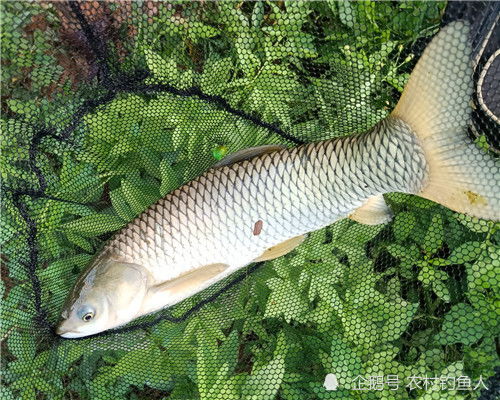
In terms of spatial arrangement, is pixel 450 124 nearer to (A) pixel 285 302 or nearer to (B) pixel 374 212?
(B) pixel 374 212

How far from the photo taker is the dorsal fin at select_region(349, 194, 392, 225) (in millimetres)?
1698

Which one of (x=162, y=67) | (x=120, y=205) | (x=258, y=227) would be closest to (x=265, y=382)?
(x=258, y=227)

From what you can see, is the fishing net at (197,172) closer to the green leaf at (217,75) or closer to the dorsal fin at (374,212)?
the green leaf at (217,75)

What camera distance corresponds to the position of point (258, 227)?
5.22 feet

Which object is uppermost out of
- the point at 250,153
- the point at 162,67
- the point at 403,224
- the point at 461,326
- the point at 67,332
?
the point at 162,67

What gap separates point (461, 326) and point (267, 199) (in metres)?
0.77

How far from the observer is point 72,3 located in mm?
1661

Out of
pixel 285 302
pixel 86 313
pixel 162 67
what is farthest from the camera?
pixel 285 302

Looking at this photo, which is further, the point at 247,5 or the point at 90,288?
the point at 247,5

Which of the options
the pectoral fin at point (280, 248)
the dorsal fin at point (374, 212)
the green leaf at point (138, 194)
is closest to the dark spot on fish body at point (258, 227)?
the pectoral fin at point (280, 248)

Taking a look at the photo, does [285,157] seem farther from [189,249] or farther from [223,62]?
[223,62]

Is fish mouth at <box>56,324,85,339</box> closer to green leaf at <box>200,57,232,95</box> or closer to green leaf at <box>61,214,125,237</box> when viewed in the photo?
green leaf at <box>61,214,125,237</box>

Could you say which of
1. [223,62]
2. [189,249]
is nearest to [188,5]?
[223,62]

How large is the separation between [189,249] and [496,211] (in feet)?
2.87
